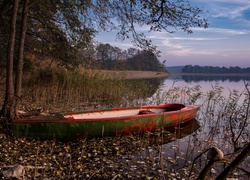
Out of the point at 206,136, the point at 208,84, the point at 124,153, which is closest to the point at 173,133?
the point at 206,136

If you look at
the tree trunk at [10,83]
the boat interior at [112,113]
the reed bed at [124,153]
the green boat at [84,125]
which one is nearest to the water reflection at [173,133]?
the reed bed at [124,153]

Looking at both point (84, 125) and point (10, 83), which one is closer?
point (84, 125)

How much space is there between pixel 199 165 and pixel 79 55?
7.32 metres

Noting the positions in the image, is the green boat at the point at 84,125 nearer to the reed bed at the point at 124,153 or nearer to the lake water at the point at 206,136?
the reed bed at the point at 124,153

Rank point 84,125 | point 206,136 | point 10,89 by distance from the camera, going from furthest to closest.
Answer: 1. point 206,136
2. point 10,89
3. point 84,125

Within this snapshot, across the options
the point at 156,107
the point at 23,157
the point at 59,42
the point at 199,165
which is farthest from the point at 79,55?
the point at 199,165

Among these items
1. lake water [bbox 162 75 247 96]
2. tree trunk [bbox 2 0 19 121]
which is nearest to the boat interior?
tree trunk [bbox 2 0 19 121]

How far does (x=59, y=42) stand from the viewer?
9.92 m

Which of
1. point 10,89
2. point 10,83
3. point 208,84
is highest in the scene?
point 10,83

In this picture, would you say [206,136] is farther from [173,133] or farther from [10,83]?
[10,83]

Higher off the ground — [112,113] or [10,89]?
[10,89]

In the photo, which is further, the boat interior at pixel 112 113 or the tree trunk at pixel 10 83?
the boat interior at pixel 112 113

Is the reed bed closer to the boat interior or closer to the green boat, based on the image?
the green boat

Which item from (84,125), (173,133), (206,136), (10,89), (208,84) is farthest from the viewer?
(208,84)
